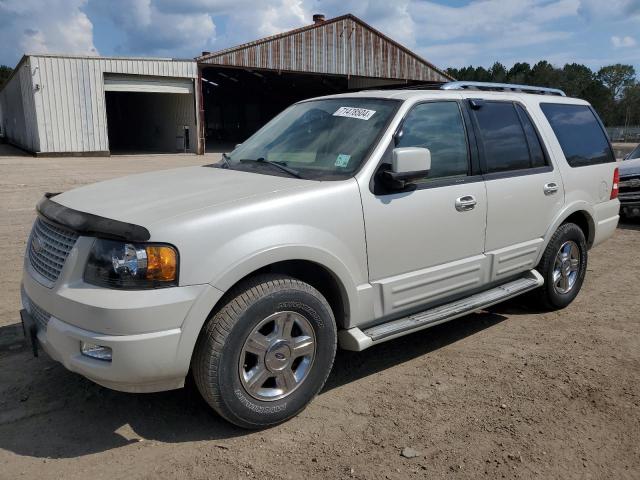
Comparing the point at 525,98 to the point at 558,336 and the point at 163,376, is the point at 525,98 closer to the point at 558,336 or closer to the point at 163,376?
the point at 558,336

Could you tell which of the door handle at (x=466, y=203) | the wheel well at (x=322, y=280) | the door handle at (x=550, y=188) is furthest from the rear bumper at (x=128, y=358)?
the door handle at (x=550, y=188)

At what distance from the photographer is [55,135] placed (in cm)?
2450

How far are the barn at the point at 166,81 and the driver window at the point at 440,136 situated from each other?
15403mm

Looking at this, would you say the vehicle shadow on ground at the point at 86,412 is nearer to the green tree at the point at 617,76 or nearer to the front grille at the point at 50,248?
the front grille at the point at 50,248

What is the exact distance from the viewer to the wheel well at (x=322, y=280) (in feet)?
10.8

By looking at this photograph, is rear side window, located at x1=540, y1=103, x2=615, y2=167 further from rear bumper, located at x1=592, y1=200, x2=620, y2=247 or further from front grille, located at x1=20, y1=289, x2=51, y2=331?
front grille, located at x1=20, y1=289, x2=51, y2=331

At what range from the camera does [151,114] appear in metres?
34.8

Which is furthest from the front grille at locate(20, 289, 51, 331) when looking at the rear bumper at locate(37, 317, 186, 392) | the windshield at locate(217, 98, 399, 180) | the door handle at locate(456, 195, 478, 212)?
the door handle at locate(456, 195, 478, 212)

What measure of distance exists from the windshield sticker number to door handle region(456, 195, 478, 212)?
0.88m

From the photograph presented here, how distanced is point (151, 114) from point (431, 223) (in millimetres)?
33878

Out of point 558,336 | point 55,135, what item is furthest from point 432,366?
point 55,135

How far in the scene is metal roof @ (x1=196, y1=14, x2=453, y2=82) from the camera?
27828 mm

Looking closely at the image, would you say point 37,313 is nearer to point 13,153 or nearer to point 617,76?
point 13,153

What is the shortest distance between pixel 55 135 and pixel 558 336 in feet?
81.0
